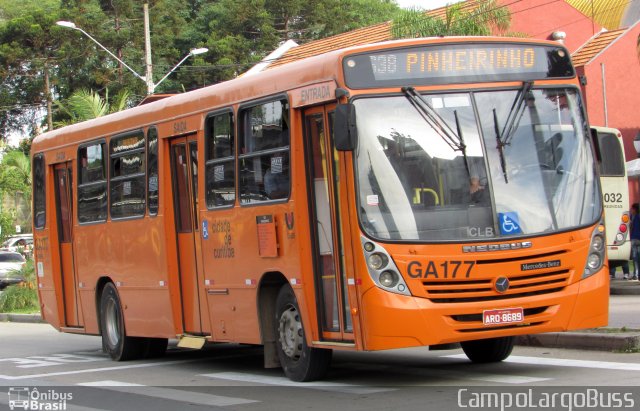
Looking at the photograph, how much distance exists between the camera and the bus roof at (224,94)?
10664 mm

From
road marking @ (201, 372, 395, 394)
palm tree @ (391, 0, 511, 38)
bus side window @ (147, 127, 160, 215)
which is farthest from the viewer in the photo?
palm tree @ (391, 0, 511, 38)

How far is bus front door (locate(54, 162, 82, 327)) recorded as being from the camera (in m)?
17.1

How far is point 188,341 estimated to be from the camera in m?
13.7

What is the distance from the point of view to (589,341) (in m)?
12.6

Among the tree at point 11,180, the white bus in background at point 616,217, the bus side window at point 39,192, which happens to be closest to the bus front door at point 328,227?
the bus side window at point 39,192

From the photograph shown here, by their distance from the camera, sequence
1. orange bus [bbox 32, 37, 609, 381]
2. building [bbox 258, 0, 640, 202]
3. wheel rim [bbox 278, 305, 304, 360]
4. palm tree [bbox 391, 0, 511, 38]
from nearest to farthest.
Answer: orange bus [bbox 32, 37, 609, 381] < wheel rim [bbox 278, 305, 304, 360] < palm tree [bbox 391, 0, 511, 38] < building [bbox 258, 0, 640, 202]

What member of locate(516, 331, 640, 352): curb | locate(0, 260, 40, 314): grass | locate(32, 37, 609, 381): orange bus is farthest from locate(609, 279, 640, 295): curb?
locate(0, 260, 40, 314): grass

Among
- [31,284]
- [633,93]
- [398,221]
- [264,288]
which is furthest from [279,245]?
[633,93]

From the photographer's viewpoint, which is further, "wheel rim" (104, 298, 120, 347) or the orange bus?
"wheel rim" (104, 298, 120, 347)

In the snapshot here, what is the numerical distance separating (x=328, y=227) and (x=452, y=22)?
19030 mm

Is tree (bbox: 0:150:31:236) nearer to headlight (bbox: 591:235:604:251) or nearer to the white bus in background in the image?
the white bus in background

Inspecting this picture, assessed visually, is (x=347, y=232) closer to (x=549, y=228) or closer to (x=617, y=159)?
(x=549, y=228)

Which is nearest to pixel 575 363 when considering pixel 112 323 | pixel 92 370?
pixel 92 370

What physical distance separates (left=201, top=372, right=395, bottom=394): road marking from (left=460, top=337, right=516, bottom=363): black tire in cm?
182
